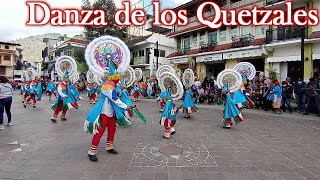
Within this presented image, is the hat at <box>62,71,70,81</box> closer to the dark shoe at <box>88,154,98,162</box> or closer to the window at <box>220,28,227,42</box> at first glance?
the dark shoe at <box>88,154,98,162</box>

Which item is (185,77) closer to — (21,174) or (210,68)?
(21,174)

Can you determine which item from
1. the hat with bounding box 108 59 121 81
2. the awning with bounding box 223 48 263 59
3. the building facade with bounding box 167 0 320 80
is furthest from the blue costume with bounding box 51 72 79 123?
the awning with bounding box 223 48 263 59

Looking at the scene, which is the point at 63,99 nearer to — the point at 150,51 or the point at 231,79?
the point at 231,79

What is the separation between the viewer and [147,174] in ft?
13.2

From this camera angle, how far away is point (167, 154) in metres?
5.09

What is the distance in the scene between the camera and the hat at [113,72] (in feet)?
16.3

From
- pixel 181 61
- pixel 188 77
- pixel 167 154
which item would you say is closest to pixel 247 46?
pixel 181 61

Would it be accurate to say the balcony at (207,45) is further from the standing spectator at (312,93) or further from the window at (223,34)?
the standing spectator at (312,93)

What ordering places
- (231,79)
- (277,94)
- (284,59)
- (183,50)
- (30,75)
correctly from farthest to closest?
(183,50) < (284,59) < (30,75) < (277,94) < (231,79)

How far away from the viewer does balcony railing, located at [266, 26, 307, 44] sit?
1645 cm

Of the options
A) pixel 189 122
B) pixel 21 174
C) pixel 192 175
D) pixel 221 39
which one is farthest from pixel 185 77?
pixel 221 39

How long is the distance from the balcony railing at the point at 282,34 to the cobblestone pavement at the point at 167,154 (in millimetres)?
10664

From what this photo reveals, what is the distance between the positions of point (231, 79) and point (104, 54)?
4.64 meters

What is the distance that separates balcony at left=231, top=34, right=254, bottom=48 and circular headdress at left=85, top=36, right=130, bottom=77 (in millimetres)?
16500
